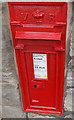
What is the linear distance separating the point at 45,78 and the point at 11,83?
33 cm

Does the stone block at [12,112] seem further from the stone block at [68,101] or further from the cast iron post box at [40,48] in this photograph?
the stone block at [68,101]

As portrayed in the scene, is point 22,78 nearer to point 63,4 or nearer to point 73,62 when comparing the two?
point 73,62

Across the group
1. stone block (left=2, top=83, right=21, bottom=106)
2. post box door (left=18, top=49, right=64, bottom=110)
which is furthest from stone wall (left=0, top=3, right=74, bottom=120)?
post box door (left=18, top=49, right=64, bottom=110)

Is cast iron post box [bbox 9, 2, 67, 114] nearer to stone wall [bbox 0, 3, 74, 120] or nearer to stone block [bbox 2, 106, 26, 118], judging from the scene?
stone wall [bbox 0, 3, 74, 120]

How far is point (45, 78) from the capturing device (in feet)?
4.38

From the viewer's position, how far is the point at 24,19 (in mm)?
1100

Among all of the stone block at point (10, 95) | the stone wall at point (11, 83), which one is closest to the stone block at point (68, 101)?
the stone wall at point (11, 83)

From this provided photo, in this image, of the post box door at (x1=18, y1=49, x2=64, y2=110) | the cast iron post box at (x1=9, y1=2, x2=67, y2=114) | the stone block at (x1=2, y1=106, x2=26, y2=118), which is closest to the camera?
the cast iron post box at (x1=9, y1=2, x2=67, y2=114)

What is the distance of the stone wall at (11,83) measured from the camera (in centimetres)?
125

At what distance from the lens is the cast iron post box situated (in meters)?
1.07

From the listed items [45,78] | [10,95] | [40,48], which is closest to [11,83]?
[10,95]

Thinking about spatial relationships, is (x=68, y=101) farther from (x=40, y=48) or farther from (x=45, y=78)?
(x=40, y=48)

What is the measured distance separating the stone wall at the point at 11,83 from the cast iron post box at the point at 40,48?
Answer: 85 mm

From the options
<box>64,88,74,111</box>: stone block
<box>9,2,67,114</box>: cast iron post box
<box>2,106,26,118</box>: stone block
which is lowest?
<box>2,106,26,118</box>: stone block
